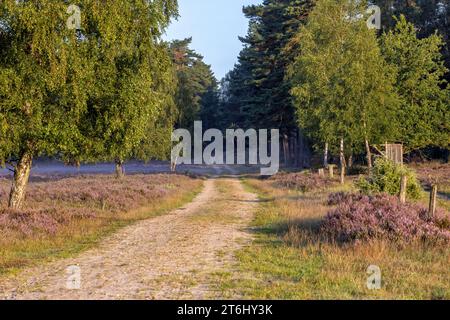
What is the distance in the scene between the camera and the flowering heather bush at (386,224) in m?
11.9

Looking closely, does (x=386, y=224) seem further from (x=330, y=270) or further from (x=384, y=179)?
(x=384, y=179)

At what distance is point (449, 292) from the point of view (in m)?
7.59

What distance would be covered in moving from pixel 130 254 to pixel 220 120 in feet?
299

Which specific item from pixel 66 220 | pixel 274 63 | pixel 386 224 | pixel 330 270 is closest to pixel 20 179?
pixel 66 220

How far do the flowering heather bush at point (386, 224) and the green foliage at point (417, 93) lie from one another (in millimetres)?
30895

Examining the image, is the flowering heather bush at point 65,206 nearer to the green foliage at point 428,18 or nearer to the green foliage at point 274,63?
the green foliage at point 274,63

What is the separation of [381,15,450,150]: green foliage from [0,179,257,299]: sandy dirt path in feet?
102

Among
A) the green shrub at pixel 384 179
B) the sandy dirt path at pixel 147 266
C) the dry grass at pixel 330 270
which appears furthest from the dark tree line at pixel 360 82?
the dry grass at pixel 330 270

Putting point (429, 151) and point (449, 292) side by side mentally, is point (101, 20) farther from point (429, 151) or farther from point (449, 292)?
point (429, 151)

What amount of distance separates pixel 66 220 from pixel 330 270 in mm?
10662

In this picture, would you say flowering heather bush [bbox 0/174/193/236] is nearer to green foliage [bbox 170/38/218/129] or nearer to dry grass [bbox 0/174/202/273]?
dry grass [bbox 0/174/202/273]

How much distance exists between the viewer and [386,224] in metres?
12.6

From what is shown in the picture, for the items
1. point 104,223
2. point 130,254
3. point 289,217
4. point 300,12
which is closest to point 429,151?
point 300,12
